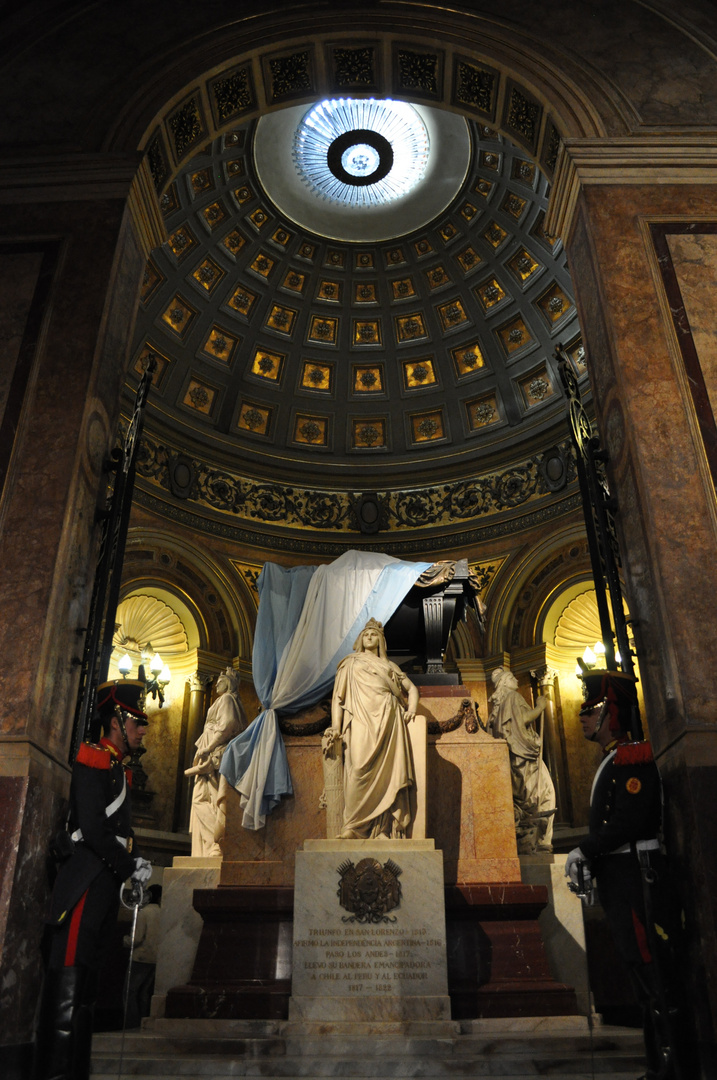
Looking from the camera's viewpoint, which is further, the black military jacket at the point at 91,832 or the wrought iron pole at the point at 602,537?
the wrought iron pole at the point at 602,537

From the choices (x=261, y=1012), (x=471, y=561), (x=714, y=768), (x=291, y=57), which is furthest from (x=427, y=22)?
(x=471, y=561)

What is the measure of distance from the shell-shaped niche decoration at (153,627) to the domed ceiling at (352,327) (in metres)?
1.96

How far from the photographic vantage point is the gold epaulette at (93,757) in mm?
4996

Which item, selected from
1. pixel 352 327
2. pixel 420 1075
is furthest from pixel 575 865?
pixel 352 327

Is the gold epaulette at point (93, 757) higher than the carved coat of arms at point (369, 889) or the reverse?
higher

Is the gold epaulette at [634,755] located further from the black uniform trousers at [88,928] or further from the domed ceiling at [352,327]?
the domed ceiling at [352,327]

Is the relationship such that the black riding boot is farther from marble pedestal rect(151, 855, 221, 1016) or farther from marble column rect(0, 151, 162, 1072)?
marble pedestal rect(151, 855, 221, 1016)

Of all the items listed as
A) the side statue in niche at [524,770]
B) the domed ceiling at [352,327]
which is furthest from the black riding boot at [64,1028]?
the domed ceiling at [352,327]

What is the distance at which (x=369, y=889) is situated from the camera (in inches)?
234

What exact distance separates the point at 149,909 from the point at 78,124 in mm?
7221

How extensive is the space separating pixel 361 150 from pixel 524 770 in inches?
481

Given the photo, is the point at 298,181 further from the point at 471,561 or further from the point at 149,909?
the point at 149,909

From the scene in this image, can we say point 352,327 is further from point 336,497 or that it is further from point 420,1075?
point 420,1075

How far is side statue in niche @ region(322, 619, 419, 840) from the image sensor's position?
636cm
